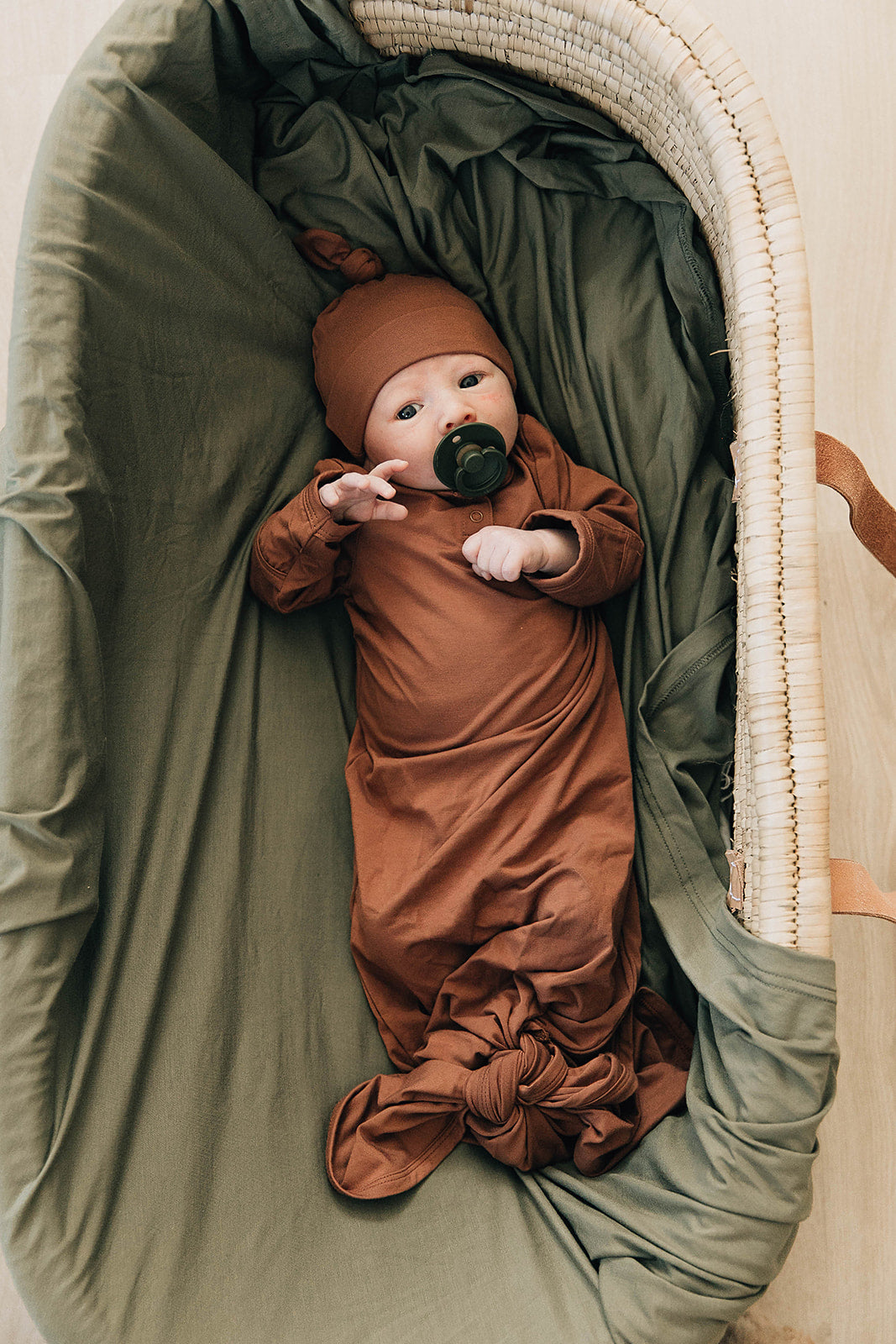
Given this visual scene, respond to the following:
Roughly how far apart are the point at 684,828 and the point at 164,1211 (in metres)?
0.58

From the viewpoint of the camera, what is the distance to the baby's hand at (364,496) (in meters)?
0.95

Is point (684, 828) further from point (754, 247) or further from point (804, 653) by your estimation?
point (754, 247)

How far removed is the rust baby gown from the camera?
3.07 ft

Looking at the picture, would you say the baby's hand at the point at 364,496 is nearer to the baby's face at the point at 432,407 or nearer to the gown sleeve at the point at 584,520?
the baby's face at the point at 432,407

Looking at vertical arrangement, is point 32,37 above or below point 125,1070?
above

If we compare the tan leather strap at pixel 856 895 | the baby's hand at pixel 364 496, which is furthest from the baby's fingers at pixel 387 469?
the tan leather strap at pixel 856 895

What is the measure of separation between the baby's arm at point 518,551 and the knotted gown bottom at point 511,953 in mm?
89

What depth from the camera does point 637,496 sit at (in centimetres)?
111

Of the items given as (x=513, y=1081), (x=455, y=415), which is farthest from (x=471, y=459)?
(x=513, y=1081)

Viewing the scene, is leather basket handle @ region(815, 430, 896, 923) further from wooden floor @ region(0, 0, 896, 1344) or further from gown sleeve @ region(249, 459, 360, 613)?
gown sleeve @ region(249, 459, 360, 613)

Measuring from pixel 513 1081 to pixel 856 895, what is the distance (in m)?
0.35

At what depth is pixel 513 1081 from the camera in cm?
90

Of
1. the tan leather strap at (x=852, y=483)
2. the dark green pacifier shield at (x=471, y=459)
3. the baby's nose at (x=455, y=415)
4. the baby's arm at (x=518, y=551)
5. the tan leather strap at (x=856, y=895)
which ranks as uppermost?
the baby's nose at (x=455, y=415)

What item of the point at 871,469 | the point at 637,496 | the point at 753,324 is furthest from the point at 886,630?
the point at 753,324
